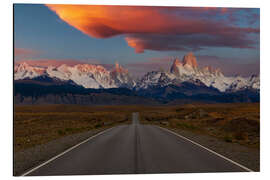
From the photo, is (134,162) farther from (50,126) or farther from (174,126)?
(50,126)

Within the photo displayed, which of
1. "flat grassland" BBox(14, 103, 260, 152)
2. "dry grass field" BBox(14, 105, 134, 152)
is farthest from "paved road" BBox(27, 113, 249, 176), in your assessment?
"dry grass field" BBox(14, 105, 134, 152)

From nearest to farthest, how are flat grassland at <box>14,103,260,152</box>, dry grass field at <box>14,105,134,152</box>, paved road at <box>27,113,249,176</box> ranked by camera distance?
paved road at <box>27,113,249,176</box>
flat grassland at <box>14,103,260,152</box>
dry grass field at <box>14,105,134,152</box>

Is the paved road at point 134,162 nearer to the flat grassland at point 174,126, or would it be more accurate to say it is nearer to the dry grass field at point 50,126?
the flat grassland at point 174,126

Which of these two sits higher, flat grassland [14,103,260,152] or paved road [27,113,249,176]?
paved road [27,113,249,176]

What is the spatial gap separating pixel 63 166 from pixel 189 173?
4.87 m

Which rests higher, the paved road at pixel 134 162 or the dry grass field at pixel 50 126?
the paved road at pixel 134 162

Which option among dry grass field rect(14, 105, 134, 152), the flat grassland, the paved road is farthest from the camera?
dry grass field rect(14, 105, 134, 152)

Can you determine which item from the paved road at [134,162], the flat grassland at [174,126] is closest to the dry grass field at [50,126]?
the flat grassland at [174,126]

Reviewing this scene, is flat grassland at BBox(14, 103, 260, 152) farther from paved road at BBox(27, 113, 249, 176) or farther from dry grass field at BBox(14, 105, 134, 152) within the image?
paved road at BBox(27, 113, 249, 176)

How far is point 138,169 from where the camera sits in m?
12.1

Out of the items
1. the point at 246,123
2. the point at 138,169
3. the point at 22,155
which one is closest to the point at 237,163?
the point at 138,169

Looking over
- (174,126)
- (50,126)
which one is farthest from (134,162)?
(50,126)
